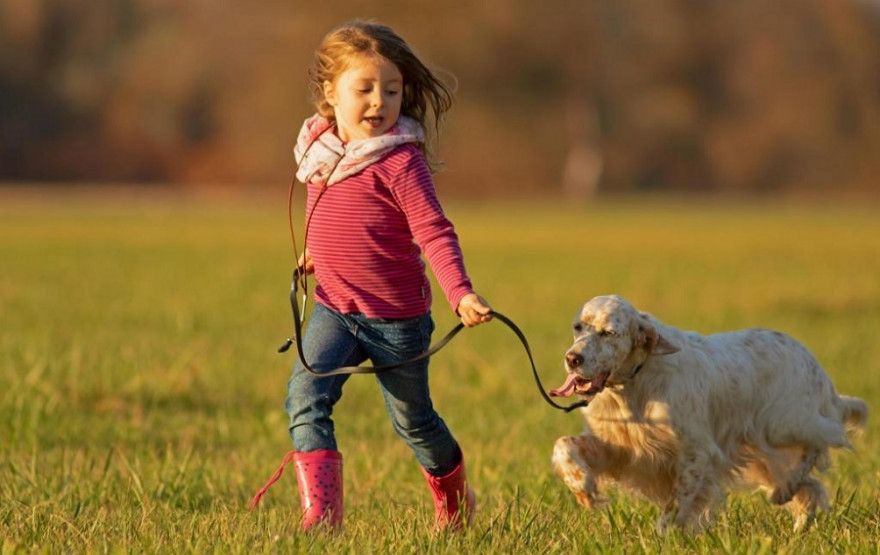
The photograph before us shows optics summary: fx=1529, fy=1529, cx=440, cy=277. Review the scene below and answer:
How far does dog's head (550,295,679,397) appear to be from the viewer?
5.21m

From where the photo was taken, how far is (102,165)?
71.9m

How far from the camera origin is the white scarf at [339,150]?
539 centimetres

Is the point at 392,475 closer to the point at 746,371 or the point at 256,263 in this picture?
the point at 746,371

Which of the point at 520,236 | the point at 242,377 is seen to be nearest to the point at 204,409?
the point at 242,377

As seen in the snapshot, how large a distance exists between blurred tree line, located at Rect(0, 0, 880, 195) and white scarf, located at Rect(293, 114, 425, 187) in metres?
65.9

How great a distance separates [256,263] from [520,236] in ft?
39.4

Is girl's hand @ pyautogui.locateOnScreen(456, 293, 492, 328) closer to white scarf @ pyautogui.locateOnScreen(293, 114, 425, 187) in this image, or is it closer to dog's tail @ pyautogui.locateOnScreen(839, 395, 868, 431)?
white scarf @ pyautogui.locateOnScreen(293, 114, 425, 187)

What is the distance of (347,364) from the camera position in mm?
5520

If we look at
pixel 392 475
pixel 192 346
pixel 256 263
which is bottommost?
pixel 256 263

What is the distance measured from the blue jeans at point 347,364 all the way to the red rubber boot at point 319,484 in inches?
1.7

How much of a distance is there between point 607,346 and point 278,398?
5428 mm

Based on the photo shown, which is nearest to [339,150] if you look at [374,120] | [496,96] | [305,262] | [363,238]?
[374,120]

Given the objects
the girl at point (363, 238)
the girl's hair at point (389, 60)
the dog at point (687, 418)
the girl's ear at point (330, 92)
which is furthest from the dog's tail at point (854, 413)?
the girl's ear at point (330, 92)

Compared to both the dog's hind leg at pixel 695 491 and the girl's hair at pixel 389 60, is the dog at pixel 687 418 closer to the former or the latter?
the dog's hind leg at pixel 695 491
